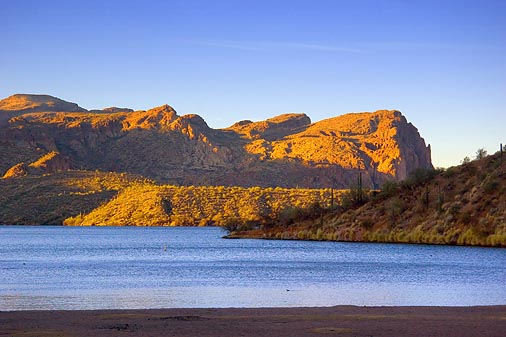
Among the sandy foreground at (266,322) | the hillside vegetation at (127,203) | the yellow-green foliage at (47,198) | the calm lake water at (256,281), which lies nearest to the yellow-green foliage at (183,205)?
the hillside vegetation at (127,203)

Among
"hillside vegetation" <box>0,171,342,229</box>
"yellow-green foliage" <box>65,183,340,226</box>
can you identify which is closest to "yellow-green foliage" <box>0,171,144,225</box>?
→ "hillside vegetation" <box>0,171,342,229</box>

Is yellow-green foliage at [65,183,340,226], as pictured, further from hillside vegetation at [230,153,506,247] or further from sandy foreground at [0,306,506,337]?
sandy foreground at [0,306,506,337]

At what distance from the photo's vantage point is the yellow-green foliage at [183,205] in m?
172

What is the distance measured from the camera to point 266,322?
22531 millimetres

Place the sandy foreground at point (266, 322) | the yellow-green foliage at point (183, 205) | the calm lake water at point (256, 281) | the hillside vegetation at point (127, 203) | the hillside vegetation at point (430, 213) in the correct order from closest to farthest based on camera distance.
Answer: the sandy foreground at point (266, 322) → the calm lake water at point (256, 281) → the hillside vegetation at point (430, 213) → the yellow-green foliage at point (183, 205) → the hillside vegetation at point (127, 203)

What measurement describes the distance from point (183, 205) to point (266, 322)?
155479 millimetres

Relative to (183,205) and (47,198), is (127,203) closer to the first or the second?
(183,205)

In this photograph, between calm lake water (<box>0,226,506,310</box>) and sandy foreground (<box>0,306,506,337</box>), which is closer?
sandy foreground (<box>0,306,506,337</box>)

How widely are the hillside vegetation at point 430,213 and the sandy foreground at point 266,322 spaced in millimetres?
50840

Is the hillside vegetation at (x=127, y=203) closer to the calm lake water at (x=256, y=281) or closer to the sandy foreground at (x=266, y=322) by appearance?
the calm lake water at (x=256, y=281)

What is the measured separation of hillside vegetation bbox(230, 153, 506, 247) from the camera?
257ft

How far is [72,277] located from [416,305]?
792 inches

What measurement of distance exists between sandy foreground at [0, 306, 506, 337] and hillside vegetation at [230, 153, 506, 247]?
167ft

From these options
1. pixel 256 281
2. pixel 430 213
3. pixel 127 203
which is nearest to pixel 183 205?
pixel 127 203
